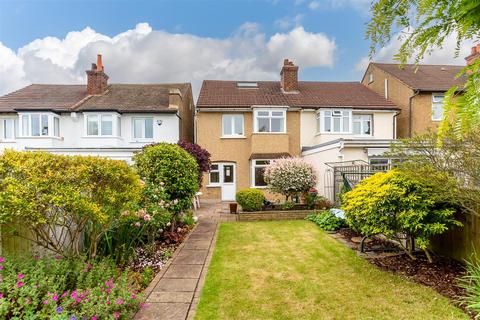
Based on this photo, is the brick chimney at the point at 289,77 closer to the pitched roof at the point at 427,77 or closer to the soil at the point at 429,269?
the pitched roof at the point at 427,77

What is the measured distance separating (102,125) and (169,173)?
38.4ft

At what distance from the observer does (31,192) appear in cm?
388

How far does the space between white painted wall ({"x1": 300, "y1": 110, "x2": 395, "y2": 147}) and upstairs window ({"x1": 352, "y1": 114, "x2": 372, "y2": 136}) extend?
0.30m

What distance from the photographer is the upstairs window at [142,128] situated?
58.1ft

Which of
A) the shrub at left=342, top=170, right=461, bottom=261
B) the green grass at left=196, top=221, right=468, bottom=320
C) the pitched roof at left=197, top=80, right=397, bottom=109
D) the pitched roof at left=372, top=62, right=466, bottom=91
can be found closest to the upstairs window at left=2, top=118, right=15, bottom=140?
the pitched roof at left=197, top=80, right=397, bottom=109

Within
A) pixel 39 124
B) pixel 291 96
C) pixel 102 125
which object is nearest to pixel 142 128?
pixel 102 125

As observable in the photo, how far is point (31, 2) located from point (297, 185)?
34.8 feet

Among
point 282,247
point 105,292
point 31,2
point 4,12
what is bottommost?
point 282,247

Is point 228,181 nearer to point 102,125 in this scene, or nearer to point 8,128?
point 102,125

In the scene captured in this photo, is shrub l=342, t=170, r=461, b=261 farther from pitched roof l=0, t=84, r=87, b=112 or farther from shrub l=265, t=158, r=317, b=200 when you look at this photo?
pitched roof l=0, t=84, r=87, b=112

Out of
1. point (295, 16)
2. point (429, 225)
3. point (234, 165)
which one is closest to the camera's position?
point (295, 16)

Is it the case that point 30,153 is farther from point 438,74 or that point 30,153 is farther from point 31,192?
point 438,74

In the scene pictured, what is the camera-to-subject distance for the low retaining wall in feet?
34.2

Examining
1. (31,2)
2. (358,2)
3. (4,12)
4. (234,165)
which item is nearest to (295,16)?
(358,2)
